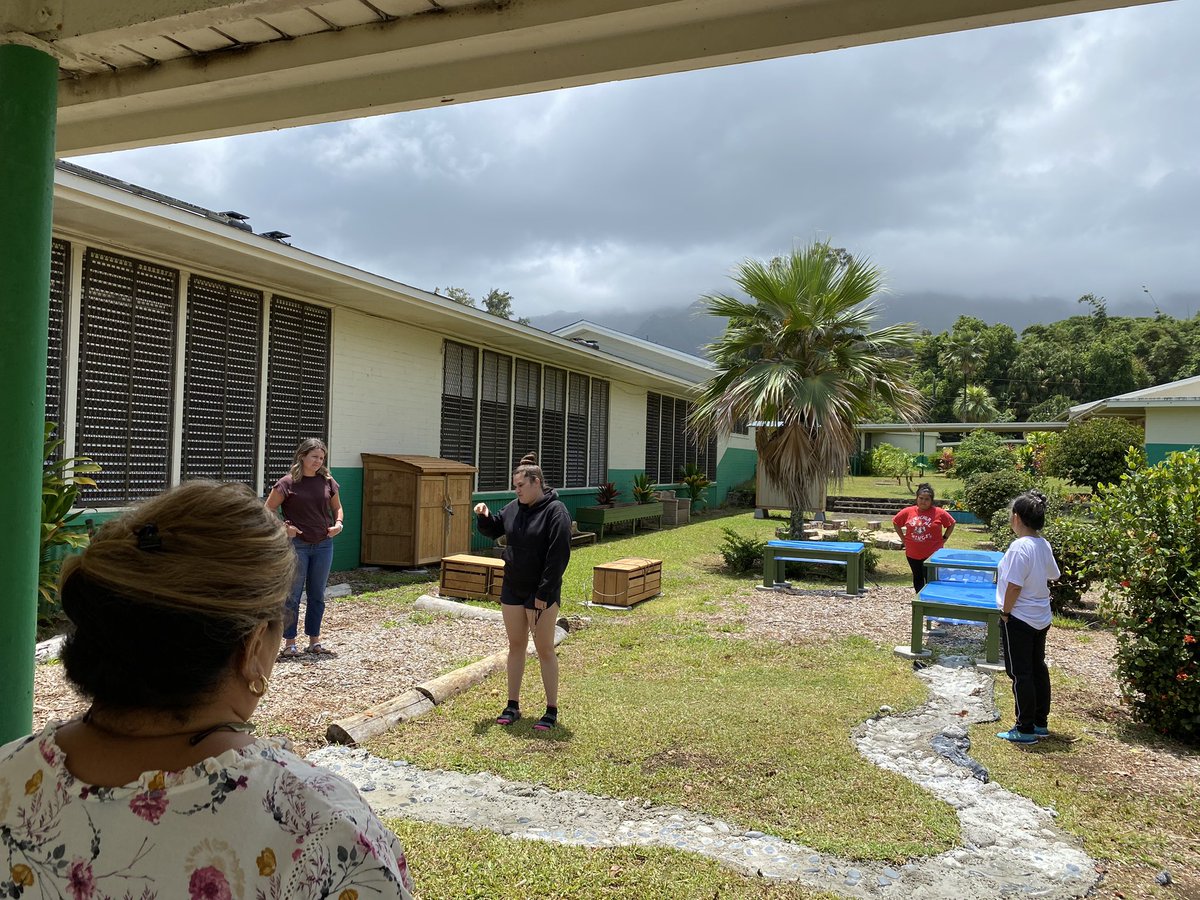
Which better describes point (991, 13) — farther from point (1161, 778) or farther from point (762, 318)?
point (762, 318)

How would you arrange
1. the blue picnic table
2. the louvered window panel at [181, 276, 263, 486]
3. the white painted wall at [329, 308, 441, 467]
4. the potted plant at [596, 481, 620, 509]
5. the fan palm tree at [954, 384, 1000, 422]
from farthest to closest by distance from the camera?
the fan palm tree at [954, 384, 1000, 422] < the potted plant at [596, 481, 620, 509] < the white painted wall at [329, 308, 441, 467] < the louvered window panel at [181, 276, 263, 486] < the blue picnic table

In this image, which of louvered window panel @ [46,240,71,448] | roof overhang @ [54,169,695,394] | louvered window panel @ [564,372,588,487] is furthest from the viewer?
louvered window panel @ [564,372,588,487]

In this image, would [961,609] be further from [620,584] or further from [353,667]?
[353,667]

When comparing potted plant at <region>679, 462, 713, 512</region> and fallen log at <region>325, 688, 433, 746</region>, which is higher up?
potted plant at <region>679, 462, 713, 512</region>

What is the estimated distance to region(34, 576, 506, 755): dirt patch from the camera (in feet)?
17.4

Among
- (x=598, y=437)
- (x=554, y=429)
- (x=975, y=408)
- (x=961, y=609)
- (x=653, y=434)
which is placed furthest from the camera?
(x=975, y=408)

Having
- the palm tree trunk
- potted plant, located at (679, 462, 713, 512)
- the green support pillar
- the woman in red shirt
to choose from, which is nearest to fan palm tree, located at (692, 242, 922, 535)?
the palm tree trunk

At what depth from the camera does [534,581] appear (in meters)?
5.27

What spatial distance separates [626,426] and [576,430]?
298cm

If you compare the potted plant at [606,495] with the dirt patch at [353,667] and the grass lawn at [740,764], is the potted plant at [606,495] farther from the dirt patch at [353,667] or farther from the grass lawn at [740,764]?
the grass lawn at [740,764]

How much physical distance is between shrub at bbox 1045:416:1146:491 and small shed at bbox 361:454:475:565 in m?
14.6

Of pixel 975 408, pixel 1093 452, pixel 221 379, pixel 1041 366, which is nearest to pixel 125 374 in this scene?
pixel 221 379

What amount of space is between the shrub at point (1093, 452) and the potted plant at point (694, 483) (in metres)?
9.13

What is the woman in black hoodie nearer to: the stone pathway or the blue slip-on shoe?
the stone pathway
